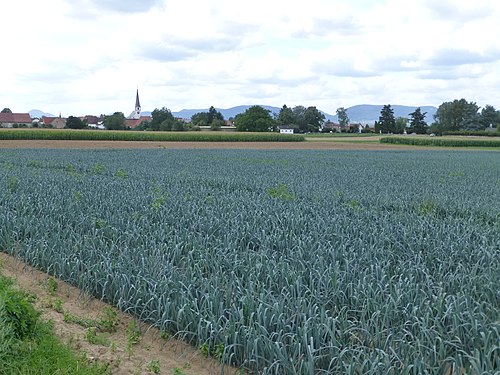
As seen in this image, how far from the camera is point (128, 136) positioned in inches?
2574

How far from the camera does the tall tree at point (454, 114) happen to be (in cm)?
13475

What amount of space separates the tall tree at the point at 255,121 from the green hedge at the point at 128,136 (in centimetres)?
3745

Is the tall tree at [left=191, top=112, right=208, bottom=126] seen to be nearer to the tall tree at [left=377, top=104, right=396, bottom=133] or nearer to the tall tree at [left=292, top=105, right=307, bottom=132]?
the tall tree at [left=292, top=105, right=307, bottom=132]

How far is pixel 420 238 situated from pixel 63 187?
10522mm

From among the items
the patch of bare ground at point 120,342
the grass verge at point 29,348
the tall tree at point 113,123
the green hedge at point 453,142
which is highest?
the tall tree at point 113,123

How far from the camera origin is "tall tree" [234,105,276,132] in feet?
374

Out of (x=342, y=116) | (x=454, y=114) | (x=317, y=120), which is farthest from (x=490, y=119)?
(x=342, y=116)

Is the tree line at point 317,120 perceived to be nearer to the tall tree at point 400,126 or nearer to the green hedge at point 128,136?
the tall tree at point 400,126

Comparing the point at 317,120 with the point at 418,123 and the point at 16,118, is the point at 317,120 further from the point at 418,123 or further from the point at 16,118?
the point at 16,118

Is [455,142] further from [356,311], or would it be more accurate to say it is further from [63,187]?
[356,311]

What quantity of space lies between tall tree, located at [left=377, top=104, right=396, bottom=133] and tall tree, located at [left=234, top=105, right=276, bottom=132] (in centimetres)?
3698

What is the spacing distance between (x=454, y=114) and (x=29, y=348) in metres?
147

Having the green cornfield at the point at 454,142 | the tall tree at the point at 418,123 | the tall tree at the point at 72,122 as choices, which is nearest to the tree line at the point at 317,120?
the tall tree at the point at 418,123

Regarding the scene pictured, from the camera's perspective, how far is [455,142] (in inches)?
3046
